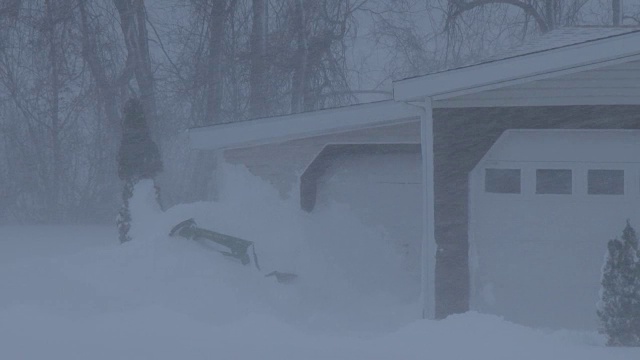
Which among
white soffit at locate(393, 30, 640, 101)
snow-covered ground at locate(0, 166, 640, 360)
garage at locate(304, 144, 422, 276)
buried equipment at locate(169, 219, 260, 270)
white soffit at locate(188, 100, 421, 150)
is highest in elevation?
white soffit at locate(393, 30, 640, 101)

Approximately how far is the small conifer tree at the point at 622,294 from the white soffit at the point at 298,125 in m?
4.53

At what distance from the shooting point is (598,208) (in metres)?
9.77

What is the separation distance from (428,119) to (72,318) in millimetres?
4472

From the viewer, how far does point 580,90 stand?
9453 mm

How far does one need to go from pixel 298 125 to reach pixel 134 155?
9.79ft

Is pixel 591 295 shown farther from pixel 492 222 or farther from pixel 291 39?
pixel 291 39

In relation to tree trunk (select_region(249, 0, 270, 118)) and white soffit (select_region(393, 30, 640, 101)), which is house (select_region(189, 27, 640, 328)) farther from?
tree trunk (select_region(249, 0, 270, 118))

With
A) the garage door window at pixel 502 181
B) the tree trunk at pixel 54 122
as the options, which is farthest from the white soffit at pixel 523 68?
the tree trunk at pixel 54 122

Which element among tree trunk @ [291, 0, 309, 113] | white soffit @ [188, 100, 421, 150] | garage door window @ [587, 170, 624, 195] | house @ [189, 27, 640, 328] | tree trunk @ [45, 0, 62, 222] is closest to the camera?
house @ [189, 27, 640, 328]

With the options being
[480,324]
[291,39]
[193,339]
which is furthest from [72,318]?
[291,39]

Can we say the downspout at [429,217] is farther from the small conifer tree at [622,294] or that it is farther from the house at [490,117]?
the small conifer tree at [622,294]

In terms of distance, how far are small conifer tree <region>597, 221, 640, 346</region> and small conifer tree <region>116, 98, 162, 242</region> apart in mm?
8232

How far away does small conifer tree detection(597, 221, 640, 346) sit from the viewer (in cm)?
719

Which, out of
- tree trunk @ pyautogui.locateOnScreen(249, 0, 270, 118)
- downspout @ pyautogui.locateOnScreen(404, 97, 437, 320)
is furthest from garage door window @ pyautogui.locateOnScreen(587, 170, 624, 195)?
tree trunk @ pyautogui.locateOnScreen(249, 0, 270, 118)
